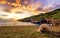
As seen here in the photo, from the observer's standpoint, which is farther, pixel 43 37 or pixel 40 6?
pixel 40 6

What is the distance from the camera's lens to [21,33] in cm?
534

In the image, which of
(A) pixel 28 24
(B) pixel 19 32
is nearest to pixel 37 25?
(A) pixel 28 24

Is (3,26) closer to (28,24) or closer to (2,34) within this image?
(2,34)

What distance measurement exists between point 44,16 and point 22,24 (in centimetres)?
79

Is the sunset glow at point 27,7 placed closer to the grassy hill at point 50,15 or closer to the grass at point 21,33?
the grassy hill at point 50,15

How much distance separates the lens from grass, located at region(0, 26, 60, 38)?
17.3 ft

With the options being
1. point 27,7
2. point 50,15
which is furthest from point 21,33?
point 50,15

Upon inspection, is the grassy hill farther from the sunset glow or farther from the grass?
the grass

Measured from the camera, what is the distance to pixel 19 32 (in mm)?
5383

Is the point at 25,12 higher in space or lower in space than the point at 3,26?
higher

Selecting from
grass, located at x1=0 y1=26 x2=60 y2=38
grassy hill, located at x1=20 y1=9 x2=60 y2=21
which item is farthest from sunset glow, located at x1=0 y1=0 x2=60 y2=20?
grass, located at x1=0 y1=26 x2=60 y2=38

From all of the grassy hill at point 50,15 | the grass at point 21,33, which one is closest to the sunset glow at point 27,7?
the grassy hill at point 50,15

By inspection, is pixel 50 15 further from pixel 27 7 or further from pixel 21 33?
pixel 21 33

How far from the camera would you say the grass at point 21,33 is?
5285mm
